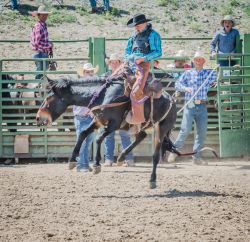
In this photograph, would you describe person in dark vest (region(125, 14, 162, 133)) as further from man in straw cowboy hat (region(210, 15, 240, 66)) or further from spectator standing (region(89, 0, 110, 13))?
spectator standing (region(89, 0, 110, 13))

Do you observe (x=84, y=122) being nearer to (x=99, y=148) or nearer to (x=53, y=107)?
(x=53, y=107)

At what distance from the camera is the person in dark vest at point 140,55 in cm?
954

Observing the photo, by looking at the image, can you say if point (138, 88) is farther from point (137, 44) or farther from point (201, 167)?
point (201, 167)

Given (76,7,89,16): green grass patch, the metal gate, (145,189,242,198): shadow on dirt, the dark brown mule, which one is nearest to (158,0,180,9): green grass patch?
(76,7,89,16): green grass patch

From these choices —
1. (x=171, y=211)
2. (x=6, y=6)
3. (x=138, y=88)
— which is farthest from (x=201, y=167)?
(x=6, y=6)

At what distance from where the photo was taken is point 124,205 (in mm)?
8062

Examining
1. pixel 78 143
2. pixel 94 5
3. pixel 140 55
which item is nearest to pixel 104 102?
pixel 78 143

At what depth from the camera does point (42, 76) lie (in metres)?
13.4

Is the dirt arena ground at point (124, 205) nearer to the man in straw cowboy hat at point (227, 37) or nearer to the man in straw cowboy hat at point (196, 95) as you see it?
the man in straw cowboy hat at point (196, 95)

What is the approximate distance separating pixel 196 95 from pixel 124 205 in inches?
186

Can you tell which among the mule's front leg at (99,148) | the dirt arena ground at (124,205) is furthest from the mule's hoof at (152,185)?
the mule's front leg at (99,148)

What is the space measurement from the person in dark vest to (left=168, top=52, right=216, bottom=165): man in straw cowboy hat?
268 cm

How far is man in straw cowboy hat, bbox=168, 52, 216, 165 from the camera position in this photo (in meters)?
12.3

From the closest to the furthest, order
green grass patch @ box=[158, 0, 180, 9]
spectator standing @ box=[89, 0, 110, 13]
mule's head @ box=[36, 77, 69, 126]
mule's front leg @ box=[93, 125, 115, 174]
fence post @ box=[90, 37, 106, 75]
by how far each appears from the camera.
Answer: mule's front leg @ box=[93, 125, 115, 174] → mule's head @ box=[36, 77, 69, 126] → fence post @ box=[90, 37, 106, 75] → spectator standing @ box=[89, 0, 110, 13] → green grass patch @ box=[158, 0, 180, 9]
